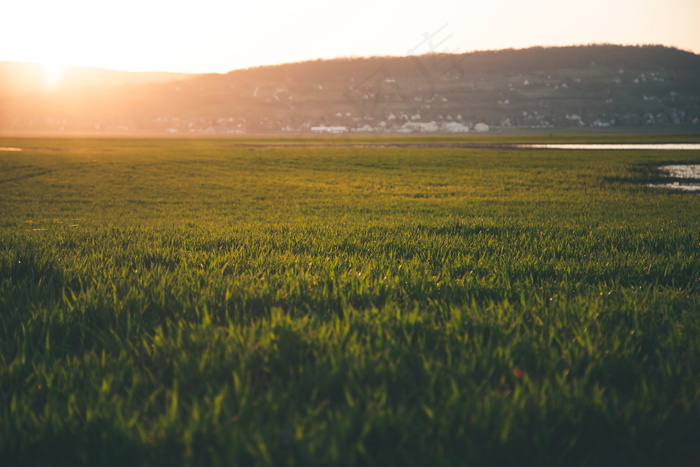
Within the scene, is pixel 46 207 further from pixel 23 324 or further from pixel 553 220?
pixel 553 220

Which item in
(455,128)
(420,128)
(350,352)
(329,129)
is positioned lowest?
(350,352)

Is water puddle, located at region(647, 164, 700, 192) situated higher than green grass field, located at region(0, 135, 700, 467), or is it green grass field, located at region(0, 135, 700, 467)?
water puddle, located at region(647, 164, 700, 192)

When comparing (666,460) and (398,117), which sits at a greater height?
(398,117)

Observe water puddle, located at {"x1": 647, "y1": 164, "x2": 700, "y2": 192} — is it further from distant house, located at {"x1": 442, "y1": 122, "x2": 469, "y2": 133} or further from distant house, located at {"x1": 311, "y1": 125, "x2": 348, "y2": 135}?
distant house, located at {"x1": 311, "y1": 125, "x2": 348, "y2": 135}

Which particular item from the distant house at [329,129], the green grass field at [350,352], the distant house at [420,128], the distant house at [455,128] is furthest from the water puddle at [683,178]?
the distant house at [329,129]

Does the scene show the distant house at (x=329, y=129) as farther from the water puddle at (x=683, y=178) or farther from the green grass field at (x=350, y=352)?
the green grass field at (x=350, y=352)

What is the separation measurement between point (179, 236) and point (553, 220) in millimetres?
7739

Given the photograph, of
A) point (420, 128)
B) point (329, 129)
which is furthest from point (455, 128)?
point (329, 129)

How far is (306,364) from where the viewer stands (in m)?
2.41

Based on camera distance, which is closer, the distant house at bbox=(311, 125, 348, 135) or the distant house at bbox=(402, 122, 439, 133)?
the distant house at bbox=(402, 122, 439, 133)

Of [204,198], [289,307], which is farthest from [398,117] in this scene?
[289,307]

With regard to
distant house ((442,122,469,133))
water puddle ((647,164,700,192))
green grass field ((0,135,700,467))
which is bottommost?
green grass field ((0,135,700,467))

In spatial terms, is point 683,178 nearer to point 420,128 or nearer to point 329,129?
point 420,128

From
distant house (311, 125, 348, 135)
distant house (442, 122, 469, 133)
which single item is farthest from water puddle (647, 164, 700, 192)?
distant house (311, 125, 348, 135)
